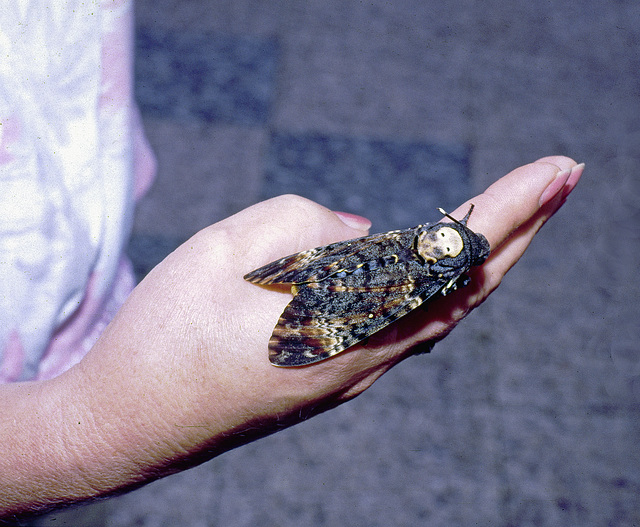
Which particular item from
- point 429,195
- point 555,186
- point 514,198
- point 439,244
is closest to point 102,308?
point 439,244

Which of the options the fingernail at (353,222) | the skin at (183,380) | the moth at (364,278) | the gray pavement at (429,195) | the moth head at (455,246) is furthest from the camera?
the gray pavement at (429,195)

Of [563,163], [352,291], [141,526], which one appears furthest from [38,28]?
[141,526]

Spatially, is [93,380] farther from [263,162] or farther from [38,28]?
[263,162]

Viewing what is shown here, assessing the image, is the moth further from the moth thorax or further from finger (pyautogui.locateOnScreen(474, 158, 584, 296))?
finger (pyautogui.locateOnScreen(474, 158, 584, 296))

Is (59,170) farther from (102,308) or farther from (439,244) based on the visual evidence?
(439,244)

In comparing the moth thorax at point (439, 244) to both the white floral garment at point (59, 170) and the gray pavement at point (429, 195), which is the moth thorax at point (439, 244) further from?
the gray pavement at point (429, 195)

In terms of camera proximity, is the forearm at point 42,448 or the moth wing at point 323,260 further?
the moth wing at point 323,260

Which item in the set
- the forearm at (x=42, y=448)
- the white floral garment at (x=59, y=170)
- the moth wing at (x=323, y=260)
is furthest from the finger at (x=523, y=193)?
the forearm at (x=42, y=448)
